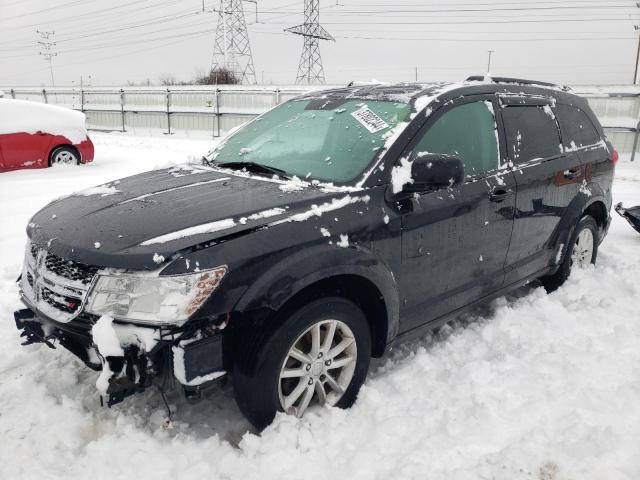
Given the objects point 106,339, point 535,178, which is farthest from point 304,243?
point 535,178

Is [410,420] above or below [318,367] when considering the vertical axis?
below

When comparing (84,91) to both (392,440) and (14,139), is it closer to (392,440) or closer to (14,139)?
(14,139)

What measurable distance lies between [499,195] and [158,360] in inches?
90.0

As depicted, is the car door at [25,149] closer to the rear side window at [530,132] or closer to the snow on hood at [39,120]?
the snow on hood at [39,120]

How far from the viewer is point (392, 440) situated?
253 centimetres

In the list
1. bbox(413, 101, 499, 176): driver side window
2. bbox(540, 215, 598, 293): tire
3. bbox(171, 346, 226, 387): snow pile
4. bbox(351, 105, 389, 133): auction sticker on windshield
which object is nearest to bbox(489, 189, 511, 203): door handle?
bbox(413, 101, 499, 176): driver side window

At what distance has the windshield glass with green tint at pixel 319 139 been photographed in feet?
9.49

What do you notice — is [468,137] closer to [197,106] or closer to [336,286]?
[336,286]

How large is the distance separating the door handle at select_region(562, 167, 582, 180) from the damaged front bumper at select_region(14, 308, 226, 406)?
304cm

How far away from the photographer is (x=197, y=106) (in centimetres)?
1967

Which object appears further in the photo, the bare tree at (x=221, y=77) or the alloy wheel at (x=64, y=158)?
the bare tree at (x=221, y=77)

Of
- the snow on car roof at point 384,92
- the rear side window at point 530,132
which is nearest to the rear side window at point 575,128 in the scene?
the rear side window at point 530,132

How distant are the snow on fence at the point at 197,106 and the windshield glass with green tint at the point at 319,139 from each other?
437 inches

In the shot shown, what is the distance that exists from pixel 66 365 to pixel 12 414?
474 millimetres
